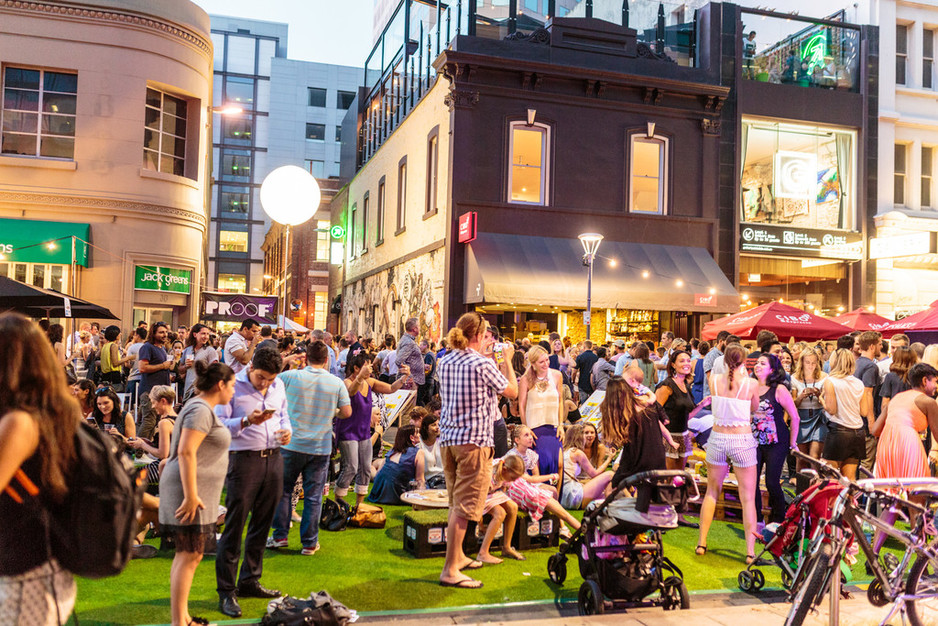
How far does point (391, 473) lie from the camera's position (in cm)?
983

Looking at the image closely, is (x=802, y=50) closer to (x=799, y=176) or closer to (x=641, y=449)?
(x=799, y=176)

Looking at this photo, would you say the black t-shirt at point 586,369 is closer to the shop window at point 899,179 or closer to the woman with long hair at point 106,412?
the woman with long hair at point 106,412

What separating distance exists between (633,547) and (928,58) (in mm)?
25177

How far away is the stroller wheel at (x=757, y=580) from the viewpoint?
641 cm

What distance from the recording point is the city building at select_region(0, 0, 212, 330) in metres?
19.1

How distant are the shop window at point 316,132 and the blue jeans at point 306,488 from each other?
2657 inches

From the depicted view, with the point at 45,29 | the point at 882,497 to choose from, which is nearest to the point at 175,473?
the point at 882,497

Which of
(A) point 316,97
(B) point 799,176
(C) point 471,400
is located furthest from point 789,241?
(A) point 316,97

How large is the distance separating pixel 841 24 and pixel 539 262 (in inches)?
497

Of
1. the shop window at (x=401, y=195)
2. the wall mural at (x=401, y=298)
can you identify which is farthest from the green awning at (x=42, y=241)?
the shop window at (x=401, y=195)

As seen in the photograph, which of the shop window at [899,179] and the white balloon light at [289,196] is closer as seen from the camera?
the white balloon light at [289,196]

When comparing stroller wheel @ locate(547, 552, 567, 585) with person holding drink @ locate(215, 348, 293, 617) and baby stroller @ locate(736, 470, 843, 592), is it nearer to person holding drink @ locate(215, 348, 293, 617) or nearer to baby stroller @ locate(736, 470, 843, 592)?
baby stroller @ locate(736, 470, 843, 592)

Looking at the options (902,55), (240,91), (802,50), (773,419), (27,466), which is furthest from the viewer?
(240,91)

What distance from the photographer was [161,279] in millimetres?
20328
